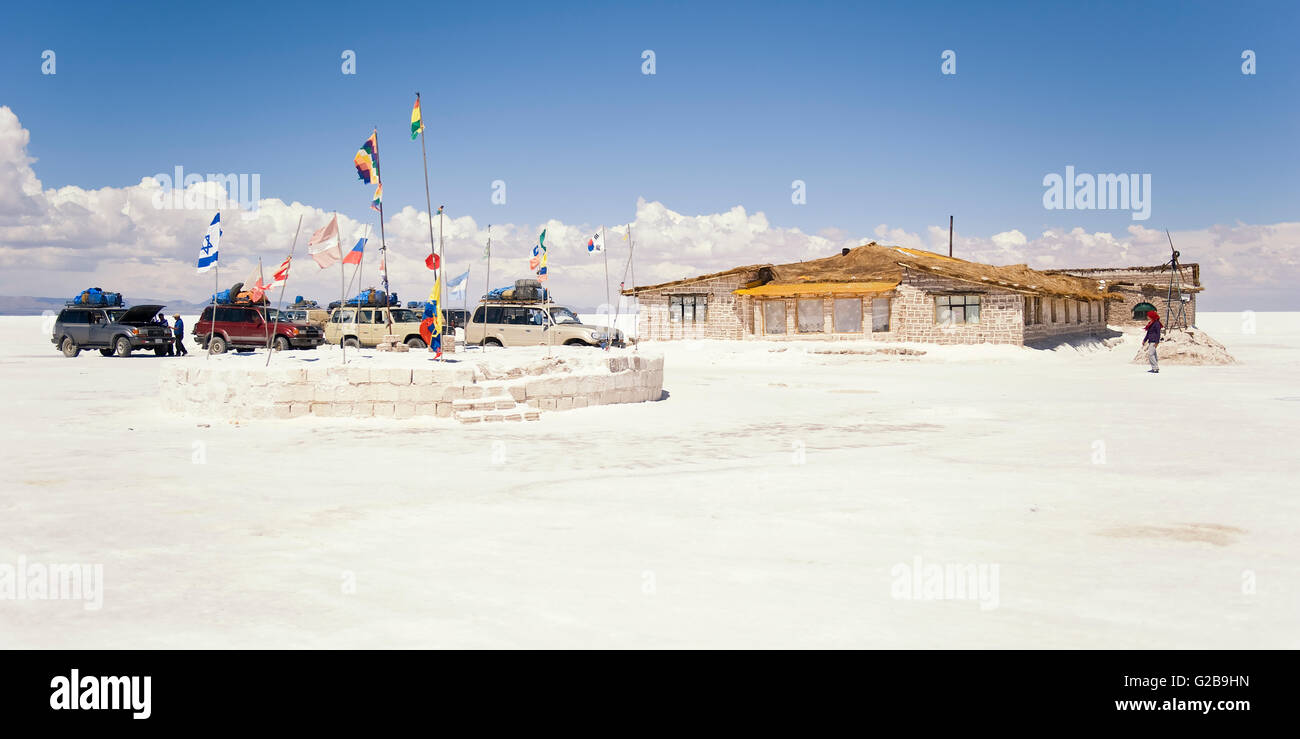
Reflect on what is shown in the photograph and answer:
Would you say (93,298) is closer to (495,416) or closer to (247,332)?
(247,332)

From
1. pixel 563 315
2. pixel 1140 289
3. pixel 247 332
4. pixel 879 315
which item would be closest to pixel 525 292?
pixel 563 315

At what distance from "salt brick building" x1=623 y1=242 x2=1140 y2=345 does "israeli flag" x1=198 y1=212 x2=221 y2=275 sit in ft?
79.5

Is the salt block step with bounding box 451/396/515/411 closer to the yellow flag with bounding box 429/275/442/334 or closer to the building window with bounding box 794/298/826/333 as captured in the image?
the yellow flag with bounding box 429/275/442/334

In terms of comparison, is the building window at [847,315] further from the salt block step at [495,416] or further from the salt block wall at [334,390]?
the salt block step at [495,416]

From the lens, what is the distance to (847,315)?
37031 mm

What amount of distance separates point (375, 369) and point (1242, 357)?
33.6 m

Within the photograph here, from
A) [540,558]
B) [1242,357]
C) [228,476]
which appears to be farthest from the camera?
[1242,357]

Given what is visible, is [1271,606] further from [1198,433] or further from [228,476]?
[228,476]

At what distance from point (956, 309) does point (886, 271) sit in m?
3.49

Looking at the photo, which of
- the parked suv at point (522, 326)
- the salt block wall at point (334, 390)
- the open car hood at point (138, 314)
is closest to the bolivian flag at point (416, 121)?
the salt block wall at point (334, 390)

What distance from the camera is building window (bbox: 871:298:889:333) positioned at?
36281mm

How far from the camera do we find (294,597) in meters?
4.90

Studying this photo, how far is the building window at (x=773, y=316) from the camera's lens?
38438mm
